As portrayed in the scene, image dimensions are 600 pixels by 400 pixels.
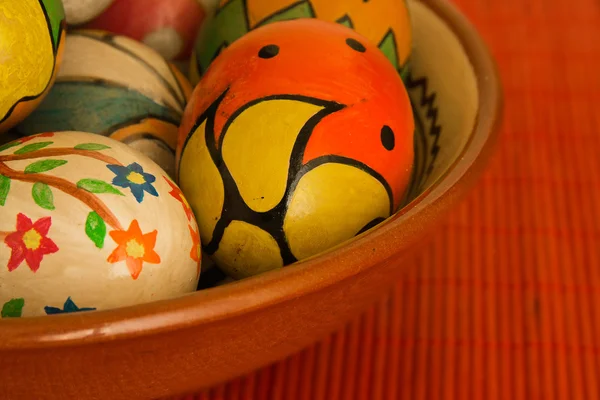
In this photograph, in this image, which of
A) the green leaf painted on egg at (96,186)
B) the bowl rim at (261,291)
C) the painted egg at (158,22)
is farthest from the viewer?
the painted egg at (158,22)

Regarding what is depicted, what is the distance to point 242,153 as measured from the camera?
1.80 feet

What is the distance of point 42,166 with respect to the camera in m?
0.51

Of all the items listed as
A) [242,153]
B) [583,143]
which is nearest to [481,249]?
→ [583,143]

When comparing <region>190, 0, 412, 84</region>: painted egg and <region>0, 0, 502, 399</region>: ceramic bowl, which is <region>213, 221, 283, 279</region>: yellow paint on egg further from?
<region>190, 0, 412, 84</region>: painted egg

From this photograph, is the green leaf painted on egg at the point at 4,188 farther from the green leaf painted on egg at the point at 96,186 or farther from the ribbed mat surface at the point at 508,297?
the ribbed mat surface at the point at 508,297

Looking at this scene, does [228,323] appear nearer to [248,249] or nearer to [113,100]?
[248,249]

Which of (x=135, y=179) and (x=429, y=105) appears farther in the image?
(x=429, y=105)

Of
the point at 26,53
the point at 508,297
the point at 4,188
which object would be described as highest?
the point at 26,53

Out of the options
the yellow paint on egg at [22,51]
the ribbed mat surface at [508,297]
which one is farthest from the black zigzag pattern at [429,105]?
the yellow paint on egg at [22,51]

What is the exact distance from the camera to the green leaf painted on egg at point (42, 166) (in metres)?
0.50

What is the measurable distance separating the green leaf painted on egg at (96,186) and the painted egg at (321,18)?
0.84 ft

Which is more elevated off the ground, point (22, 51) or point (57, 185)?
point (22, 51)

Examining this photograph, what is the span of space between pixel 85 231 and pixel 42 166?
0.07 m

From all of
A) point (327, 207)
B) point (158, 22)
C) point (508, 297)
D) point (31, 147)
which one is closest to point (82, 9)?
point (158, 22)
